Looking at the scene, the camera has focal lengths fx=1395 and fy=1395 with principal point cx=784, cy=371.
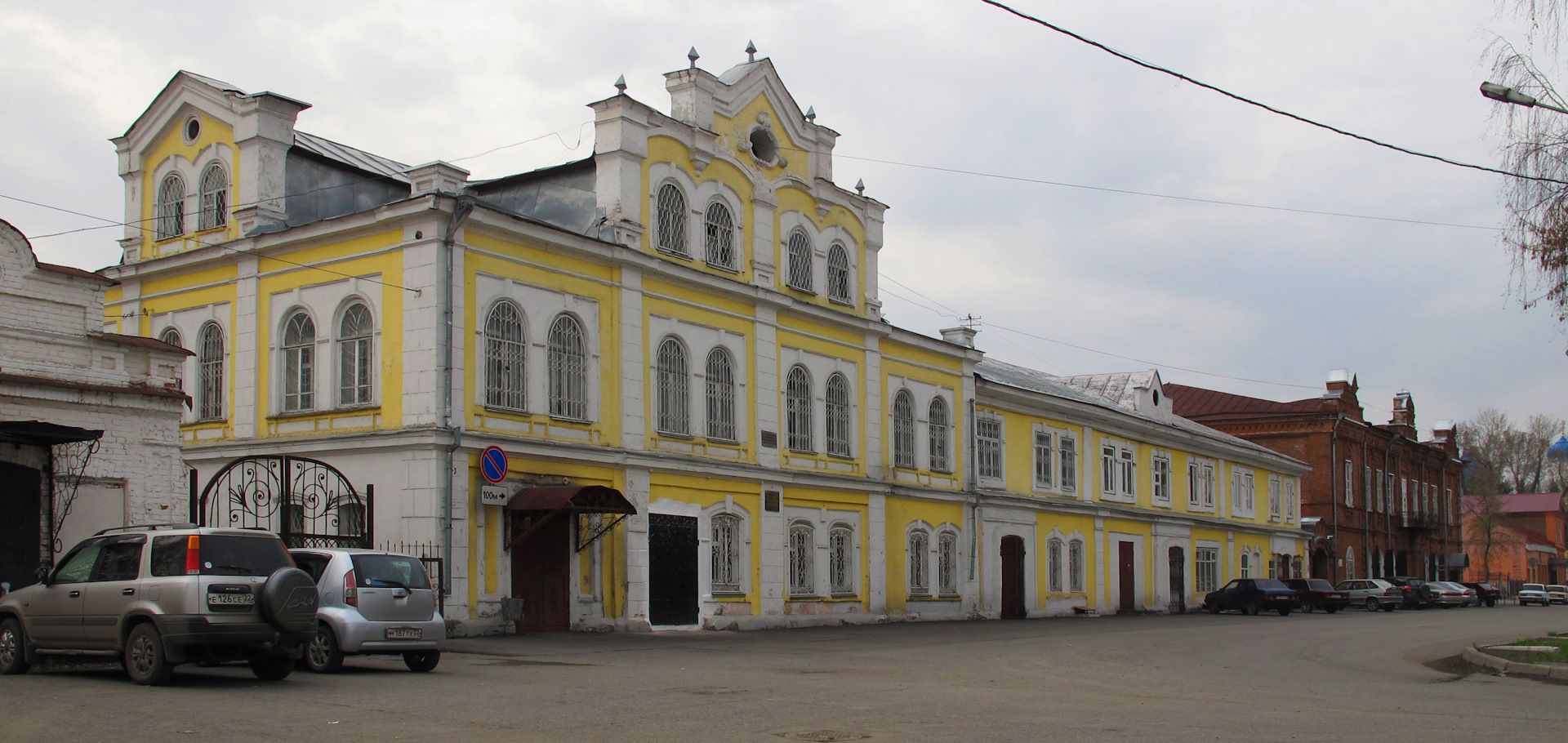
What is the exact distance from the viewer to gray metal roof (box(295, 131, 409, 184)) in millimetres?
27641

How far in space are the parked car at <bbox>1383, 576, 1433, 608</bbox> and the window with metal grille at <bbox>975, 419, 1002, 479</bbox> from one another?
24.9 meters

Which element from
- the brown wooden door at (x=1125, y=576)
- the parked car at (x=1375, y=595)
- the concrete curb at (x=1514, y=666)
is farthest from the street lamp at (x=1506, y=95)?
the parked car at (x=1375, y=595)

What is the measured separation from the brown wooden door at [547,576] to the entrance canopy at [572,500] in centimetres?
98

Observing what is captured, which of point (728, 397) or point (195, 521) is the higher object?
point (728, 397)

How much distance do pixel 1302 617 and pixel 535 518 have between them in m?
28.4

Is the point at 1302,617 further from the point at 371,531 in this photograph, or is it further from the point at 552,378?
the point at 371,531

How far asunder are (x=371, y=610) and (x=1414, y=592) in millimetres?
51508

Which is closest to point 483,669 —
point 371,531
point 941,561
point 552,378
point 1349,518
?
point 371,531

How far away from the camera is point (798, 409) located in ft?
101

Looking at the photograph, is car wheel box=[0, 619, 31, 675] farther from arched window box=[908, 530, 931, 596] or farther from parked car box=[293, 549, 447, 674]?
arched window box=[908, 530, 931, 596]

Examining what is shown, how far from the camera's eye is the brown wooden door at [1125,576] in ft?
145

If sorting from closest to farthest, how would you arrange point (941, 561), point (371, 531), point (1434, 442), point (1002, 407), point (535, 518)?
1. point (371, 531)
2. point (535, 518)
3. point (941, 561)
4. point (1002, 407)
5. point (1434, 442)

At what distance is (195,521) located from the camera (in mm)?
19359

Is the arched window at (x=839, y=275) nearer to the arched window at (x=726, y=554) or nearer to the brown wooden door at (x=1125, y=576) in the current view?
the arched window at (x=726, y=554)
